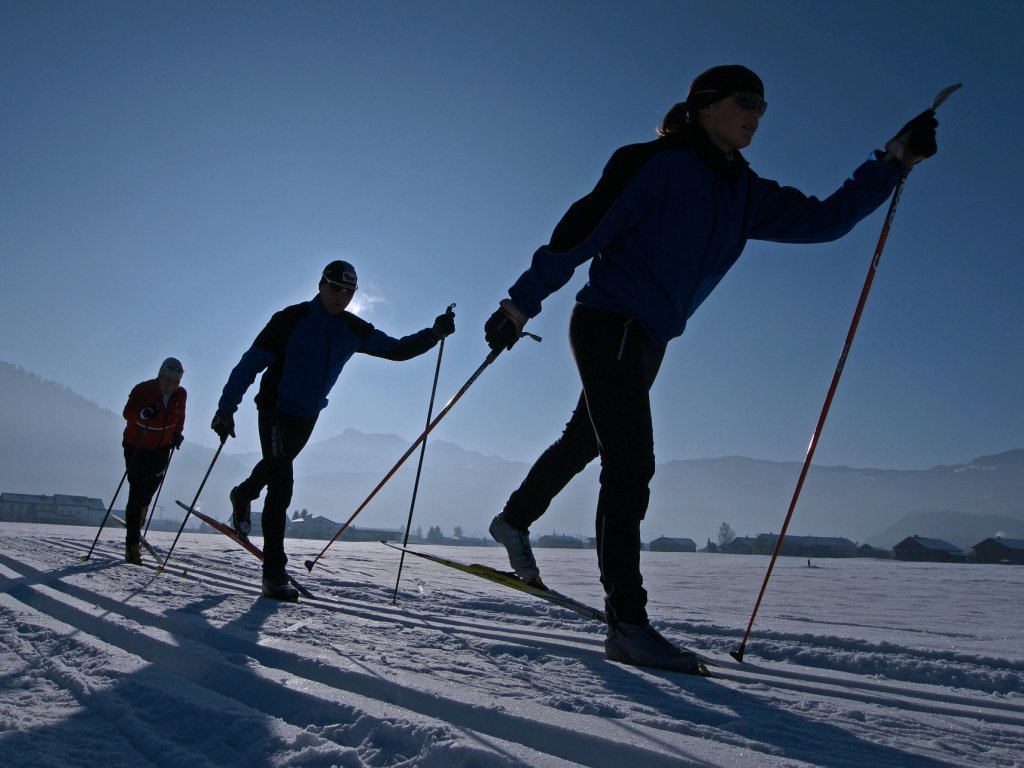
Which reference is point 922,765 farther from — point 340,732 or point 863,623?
point 863,623

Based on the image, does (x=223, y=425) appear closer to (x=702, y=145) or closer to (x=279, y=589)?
(x=279, y=589)

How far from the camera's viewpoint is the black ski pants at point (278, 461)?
425 centimetres

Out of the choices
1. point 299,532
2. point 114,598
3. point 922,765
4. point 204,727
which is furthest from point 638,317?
point 299,532

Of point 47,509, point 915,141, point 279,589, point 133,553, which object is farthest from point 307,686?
point 47,509

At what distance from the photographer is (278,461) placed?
4473mm

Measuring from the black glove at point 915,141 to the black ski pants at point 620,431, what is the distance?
1.15 metres

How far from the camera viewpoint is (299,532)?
7219 cm

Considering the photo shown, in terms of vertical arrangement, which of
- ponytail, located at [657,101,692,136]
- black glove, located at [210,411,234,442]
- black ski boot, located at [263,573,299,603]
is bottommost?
black ski boot, located at [263,573,299,603]

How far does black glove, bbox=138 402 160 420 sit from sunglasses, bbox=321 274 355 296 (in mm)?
3678

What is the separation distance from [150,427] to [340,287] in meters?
3.85

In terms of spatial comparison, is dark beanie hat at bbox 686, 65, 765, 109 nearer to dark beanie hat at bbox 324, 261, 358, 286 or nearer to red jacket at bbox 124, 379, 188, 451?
dark beanie hat at bbox 324, 261, 358, 286

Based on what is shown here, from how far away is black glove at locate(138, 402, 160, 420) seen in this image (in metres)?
7.09

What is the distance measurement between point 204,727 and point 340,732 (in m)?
0.31

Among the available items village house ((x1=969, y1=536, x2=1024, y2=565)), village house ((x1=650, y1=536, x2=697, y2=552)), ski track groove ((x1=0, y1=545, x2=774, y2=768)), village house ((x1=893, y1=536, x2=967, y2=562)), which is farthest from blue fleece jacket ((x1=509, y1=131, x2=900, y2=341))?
village house ((x1=650, y1=536, x2=697, y2=552))
